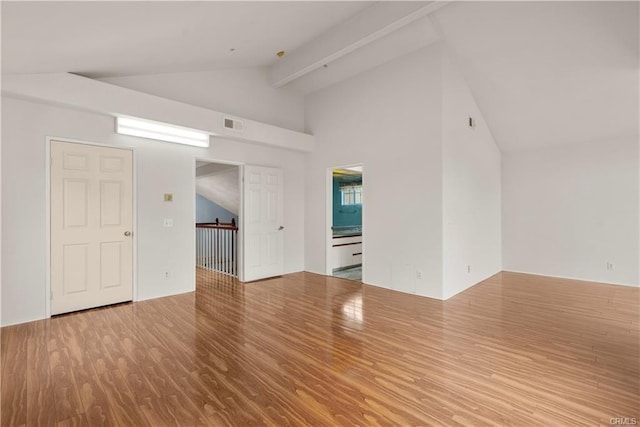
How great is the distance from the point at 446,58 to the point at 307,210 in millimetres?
3594

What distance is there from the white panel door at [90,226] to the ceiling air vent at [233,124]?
142 centimetres

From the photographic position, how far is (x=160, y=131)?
4293mm

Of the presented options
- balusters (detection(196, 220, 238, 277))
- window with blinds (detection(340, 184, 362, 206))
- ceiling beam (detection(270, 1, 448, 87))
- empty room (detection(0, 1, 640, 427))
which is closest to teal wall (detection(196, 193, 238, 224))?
balusters (detection(196, 220, 238, 277))

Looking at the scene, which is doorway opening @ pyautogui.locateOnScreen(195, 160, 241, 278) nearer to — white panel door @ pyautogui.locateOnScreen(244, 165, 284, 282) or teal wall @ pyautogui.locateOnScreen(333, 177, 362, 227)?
white panel door @ pyautogui.locateOnScreen(244, 165, 284, 282)

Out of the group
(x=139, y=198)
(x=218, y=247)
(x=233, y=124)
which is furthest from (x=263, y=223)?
(x=139, y=198)

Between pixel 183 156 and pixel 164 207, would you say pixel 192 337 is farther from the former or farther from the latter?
pixel 183 156

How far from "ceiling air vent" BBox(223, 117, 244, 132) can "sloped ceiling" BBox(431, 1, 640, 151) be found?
124 inches

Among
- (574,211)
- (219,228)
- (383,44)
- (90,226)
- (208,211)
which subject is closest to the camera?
(90,226)

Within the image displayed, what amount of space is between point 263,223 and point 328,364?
356 centimetres

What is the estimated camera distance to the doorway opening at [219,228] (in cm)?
600

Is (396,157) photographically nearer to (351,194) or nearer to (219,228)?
(219,228)

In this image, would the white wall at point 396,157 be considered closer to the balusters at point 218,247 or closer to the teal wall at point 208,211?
the balusters at point 218,247

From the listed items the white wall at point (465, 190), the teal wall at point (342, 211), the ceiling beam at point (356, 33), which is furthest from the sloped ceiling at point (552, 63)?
the teal wall at point (342, 211)

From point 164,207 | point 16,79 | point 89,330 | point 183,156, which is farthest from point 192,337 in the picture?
point 16,79
